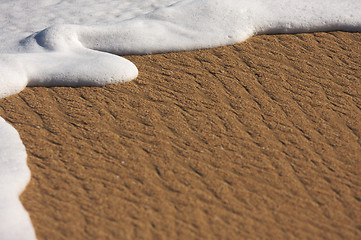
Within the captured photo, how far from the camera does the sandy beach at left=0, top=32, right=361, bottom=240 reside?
2.89 meters

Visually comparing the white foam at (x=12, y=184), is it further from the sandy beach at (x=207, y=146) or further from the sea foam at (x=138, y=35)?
the sea foam at (x=138, y=35)

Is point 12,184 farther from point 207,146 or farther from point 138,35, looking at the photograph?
point 138,35

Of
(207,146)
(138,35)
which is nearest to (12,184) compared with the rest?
(207,146)

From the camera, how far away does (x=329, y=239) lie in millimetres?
2754

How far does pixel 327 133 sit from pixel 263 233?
125 cm

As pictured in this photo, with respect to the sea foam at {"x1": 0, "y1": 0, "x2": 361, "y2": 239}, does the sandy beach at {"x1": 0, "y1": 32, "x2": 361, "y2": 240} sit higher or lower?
lower

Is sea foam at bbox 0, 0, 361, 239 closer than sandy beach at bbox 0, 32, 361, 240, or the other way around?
sandy beach at bbox 0, 32, 361, 240

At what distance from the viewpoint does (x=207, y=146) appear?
3463 millimetres

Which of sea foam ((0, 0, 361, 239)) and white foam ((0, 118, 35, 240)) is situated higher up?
sea foam ((0, 0, 361, 239))

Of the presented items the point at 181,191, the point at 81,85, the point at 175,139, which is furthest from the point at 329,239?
the point at 81,85

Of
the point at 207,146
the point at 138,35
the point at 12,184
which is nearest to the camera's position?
the point at 12,184

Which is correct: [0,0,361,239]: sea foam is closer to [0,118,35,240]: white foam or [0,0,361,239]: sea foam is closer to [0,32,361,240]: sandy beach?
[0,32,361,240]: sandy beach

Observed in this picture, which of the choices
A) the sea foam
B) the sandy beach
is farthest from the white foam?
the sea foam

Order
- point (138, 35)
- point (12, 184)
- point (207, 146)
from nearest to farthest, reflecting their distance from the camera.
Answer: point (12, 184) < point (207, 146) < point (138, 35)
